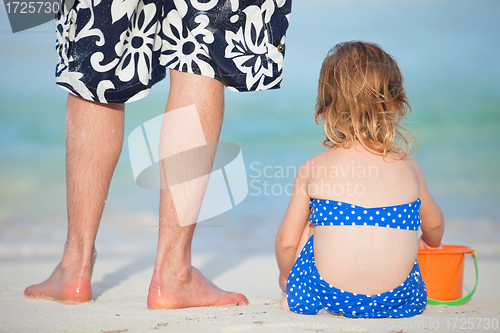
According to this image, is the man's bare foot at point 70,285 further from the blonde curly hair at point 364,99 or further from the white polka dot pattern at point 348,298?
the blonde curly hair at point 364,99

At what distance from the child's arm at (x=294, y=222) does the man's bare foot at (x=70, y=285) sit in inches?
22.7

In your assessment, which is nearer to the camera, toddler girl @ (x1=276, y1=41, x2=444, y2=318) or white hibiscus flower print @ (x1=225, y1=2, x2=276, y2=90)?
toddler girl @ (x1=276, y1=41, x2=444, y2=318)

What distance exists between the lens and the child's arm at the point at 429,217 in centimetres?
115

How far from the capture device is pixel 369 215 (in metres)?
1.06

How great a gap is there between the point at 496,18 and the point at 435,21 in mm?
959

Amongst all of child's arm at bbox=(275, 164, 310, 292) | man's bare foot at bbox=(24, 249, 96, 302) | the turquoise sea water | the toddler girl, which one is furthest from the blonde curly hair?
the turquoise sea water

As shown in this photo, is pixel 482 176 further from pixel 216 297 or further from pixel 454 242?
pixel 216 297

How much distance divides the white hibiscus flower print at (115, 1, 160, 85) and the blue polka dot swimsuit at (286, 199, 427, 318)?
63 cm

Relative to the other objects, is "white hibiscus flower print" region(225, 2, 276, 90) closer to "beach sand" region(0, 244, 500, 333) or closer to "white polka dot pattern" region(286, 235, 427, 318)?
"white polka dot pattern" region(286, 235, 427, 318)

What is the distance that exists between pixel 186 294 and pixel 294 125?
543cm

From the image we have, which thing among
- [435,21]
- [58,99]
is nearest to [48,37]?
[58,99]

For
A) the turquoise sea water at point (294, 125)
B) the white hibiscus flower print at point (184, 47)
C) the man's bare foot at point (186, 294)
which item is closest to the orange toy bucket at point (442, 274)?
the man's bare foot at point (186, 294)

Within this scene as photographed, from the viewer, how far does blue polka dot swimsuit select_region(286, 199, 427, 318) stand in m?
1.06

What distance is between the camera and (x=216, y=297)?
4.00ft
